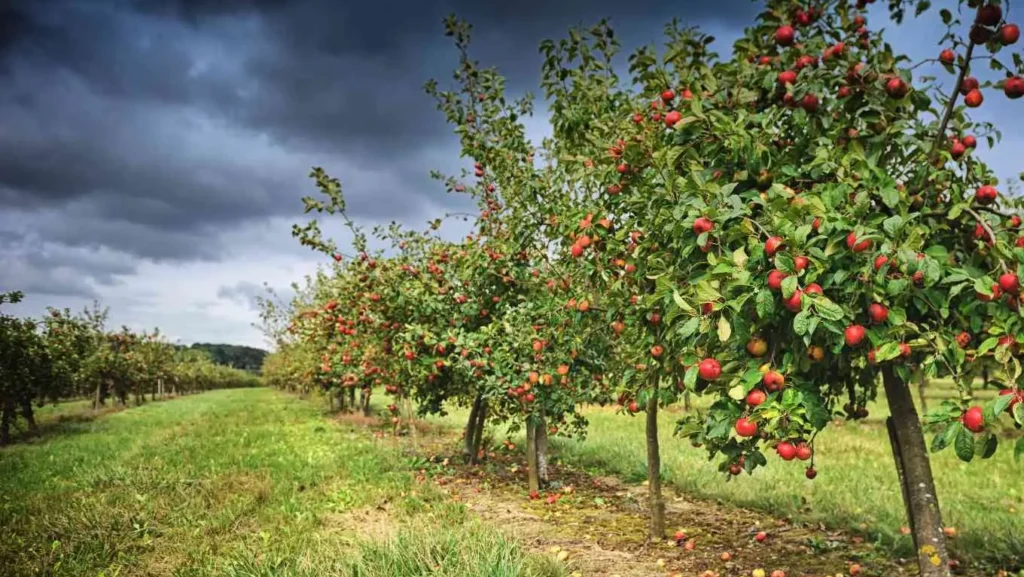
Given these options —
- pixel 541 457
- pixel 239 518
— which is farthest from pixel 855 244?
pixel 541 457

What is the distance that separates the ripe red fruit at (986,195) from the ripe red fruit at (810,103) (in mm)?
1260

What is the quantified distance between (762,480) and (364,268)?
7.35 m

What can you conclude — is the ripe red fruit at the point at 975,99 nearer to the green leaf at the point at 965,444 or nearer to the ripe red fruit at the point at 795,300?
the ripe red fruit at the point at 795,300

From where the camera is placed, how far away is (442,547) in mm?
4742

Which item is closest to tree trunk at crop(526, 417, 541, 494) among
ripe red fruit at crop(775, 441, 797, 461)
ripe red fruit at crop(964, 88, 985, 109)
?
ripe red fruit at crop(775, 441, 797, 461)

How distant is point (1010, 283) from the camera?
314 cm

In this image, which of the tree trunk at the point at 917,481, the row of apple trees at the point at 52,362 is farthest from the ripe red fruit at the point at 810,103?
the row of apple trees at the point at 52,362

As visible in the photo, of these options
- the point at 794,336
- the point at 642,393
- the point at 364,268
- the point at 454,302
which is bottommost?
the point at 642,393

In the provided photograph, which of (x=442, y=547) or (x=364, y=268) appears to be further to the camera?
(x=364, y=268)

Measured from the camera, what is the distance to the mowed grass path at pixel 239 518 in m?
4.60

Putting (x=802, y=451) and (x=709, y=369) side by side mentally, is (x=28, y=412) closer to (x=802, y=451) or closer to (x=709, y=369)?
(x=709, y=369)

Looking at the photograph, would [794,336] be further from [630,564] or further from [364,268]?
[364,268]

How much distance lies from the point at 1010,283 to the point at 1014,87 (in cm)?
134

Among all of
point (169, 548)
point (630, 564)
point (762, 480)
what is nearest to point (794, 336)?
point (630, 564)
